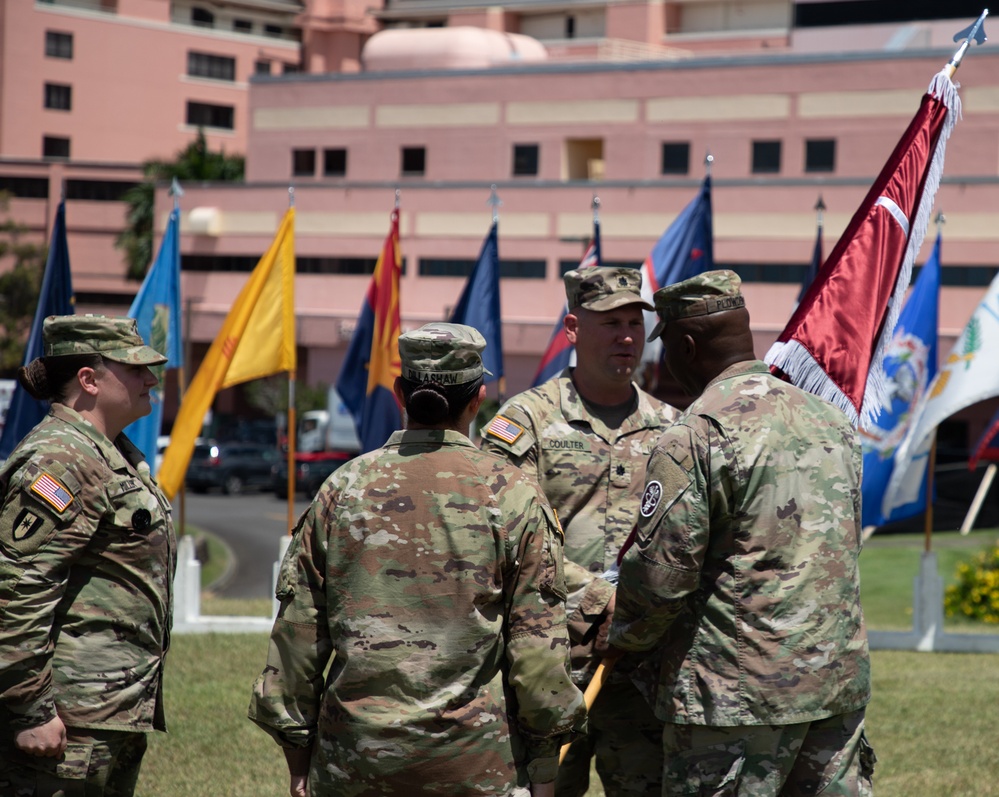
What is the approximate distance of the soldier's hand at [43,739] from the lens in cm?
386

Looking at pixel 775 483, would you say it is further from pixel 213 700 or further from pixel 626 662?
pixel 213 700

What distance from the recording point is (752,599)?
377 centimetres

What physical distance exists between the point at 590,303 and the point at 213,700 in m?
4.43

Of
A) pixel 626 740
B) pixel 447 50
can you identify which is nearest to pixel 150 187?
pixel 447 50

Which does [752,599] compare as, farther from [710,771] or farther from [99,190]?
[99,190]

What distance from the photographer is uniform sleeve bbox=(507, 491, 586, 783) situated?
11.2ft

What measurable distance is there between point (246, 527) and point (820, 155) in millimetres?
22984

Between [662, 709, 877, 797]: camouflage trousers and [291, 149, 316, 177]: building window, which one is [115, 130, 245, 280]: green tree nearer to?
[291, 149, 316, 177]: building window

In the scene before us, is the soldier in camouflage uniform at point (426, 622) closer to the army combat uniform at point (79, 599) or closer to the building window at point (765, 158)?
the army combat uniform at point (79, 599)

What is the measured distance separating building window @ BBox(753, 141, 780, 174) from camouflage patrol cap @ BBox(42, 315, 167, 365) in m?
40.3

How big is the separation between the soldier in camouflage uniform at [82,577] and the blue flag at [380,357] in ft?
27.8

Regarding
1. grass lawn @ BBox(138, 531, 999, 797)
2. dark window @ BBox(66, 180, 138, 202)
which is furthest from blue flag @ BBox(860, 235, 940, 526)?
dark window @ BBox(66, 180, 138, 202)

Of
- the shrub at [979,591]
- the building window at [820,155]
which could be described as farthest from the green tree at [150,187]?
the shrub at [979,591]

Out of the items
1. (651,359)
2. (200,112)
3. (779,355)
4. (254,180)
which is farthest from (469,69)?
(779,355)
